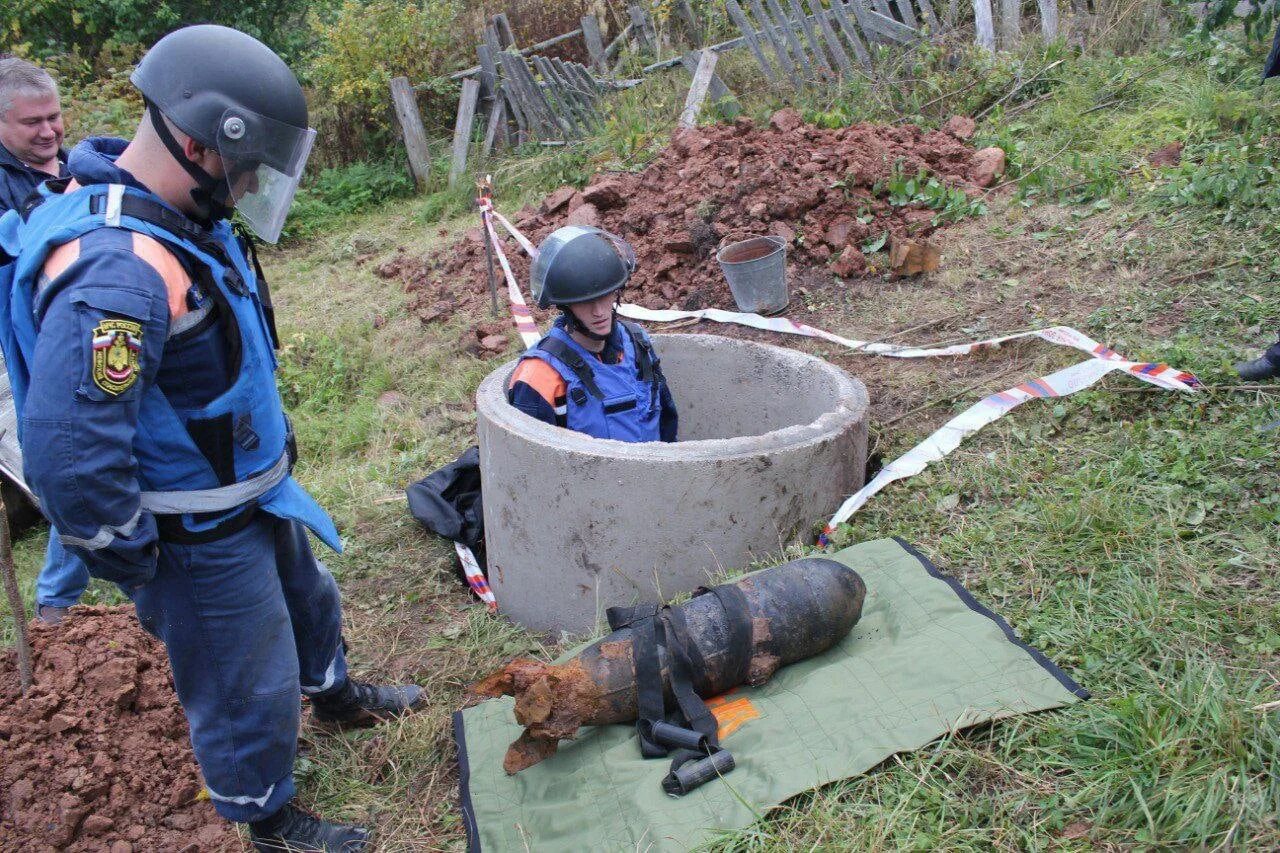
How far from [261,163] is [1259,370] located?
349 centimetres

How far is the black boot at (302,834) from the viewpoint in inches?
101

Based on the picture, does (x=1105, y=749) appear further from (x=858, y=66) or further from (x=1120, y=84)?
(x=858, y=66)

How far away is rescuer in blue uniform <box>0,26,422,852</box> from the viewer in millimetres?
1879

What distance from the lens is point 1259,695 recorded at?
212 centimetres

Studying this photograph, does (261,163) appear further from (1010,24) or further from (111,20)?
(111,20)

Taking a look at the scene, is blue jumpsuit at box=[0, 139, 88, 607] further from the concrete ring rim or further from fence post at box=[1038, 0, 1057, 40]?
fence post at box=[1038, 0, 1057, 40]

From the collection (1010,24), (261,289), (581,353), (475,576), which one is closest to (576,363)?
(581,353)

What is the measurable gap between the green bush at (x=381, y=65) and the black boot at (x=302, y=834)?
33.3ft

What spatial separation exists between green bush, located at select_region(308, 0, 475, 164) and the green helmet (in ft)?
31.9

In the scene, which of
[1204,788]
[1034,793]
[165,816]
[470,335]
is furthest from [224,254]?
[470,335]

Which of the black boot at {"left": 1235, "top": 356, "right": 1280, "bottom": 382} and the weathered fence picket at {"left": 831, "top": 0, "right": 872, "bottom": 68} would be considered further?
the weathered fence picket at {"left": 831, "top": 0, "right": 872, "bottom": 68}

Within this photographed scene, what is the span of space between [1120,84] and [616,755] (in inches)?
240

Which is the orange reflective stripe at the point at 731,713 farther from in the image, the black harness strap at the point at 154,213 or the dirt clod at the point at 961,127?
the dirt clod at the point at 961,127

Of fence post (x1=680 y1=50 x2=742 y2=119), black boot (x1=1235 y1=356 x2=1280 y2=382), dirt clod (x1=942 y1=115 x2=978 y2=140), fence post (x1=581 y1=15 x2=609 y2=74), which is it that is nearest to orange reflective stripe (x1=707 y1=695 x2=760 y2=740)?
black boot (x1=1235 y1=356 x2=1280 y2=382)
